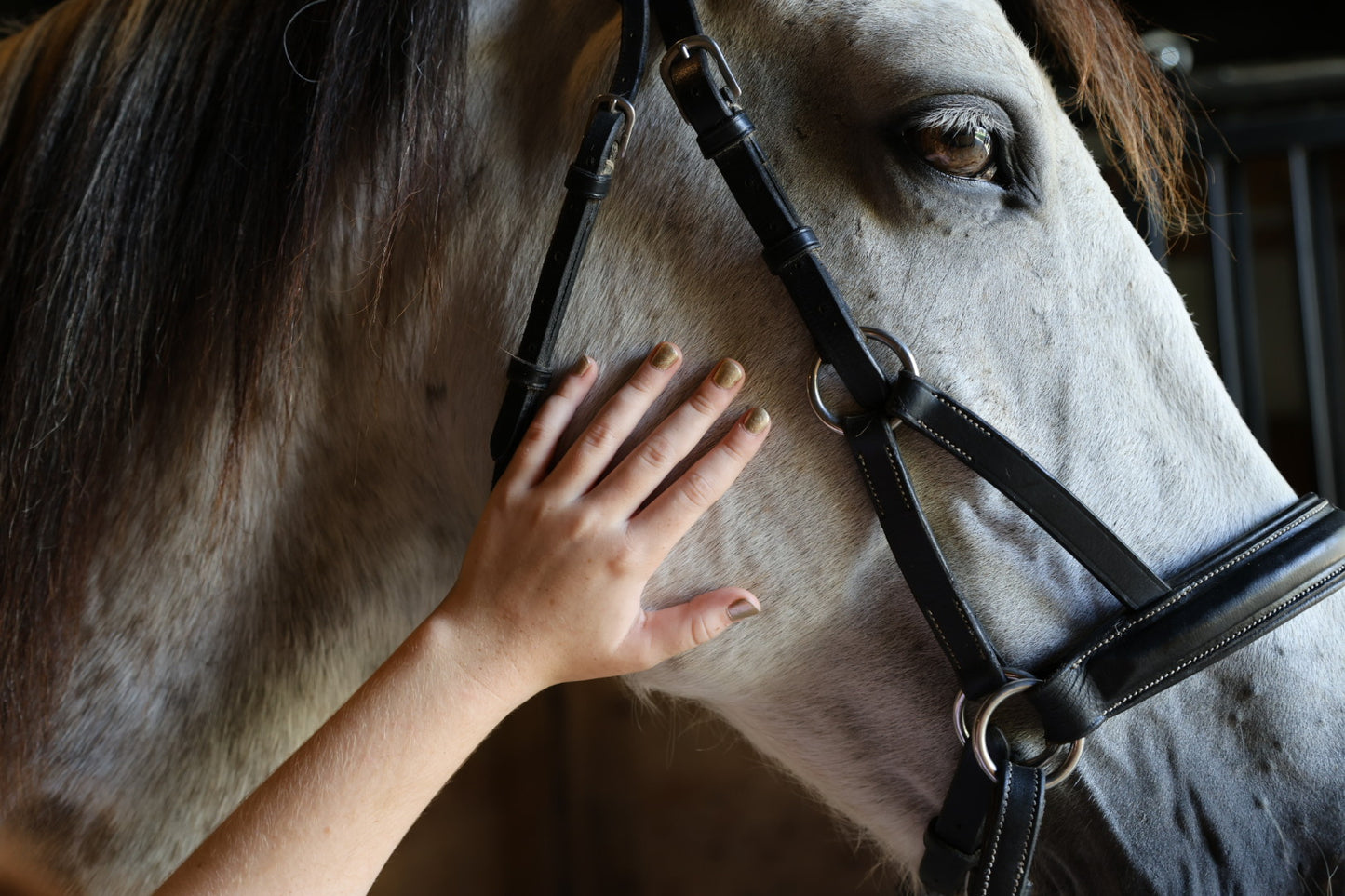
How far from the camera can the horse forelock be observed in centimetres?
74

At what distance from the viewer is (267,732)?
819mm

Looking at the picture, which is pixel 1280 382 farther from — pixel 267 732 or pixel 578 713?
pixel 267 732

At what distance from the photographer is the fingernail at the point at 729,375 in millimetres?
705

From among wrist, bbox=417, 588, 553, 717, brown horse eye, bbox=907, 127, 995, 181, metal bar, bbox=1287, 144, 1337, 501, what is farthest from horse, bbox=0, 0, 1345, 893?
metal bar, bbox=1287, 144, 1337, 501

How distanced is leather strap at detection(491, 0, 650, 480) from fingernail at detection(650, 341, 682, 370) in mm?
81

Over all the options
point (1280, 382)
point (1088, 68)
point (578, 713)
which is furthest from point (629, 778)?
point (1280, 382)

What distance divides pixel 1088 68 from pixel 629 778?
2.12 metres

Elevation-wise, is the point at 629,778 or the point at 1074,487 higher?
the point at 1074,487

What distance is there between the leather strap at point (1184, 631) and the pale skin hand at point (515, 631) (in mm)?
245

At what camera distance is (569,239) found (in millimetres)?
706

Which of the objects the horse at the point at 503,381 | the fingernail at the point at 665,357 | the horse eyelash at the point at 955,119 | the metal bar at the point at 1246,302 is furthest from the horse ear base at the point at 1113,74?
the metal bar at the point at 1246,302

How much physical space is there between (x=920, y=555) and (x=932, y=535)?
0.02m

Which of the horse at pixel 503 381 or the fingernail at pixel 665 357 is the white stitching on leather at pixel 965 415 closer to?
the horse at pixel 503 381

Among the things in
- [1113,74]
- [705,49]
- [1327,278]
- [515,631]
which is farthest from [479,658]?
[1327,278]
